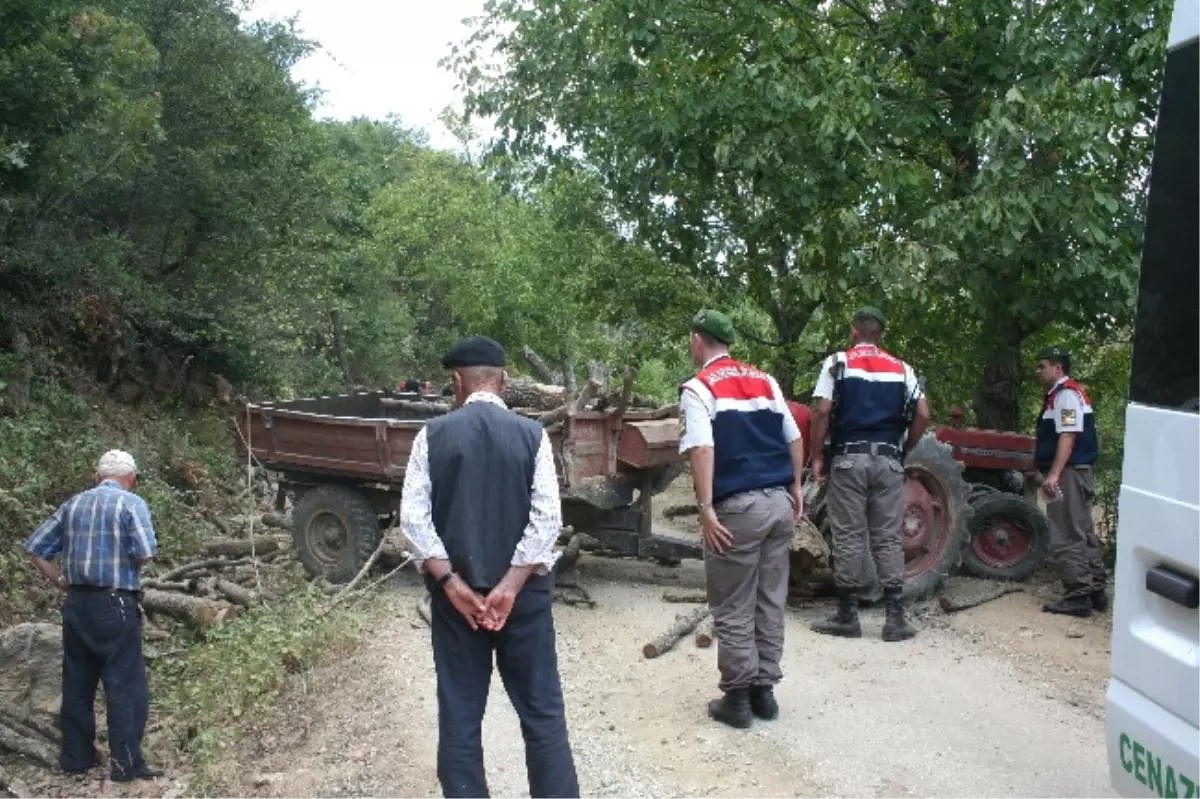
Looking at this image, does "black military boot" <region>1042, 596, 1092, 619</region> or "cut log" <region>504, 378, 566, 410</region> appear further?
"cut log" <region>504, 378, 566, 410</region>

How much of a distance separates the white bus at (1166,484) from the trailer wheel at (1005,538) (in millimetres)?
6168

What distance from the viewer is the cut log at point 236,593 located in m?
8.84

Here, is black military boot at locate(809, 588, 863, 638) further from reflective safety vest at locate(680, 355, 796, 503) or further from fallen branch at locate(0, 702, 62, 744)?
fallen branch at locate(0, 702, 62, 744)

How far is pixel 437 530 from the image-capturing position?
4203 mm

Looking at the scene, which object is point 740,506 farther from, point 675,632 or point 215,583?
point 215,583

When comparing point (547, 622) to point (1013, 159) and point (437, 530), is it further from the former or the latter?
point (1013, 159)

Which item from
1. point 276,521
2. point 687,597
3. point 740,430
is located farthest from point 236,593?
point 740,430

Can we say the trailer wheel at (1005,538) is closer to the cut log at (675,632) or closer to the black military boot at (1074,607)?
the black military boot at (1074,607)

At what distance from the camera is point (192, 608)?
27.9 feet

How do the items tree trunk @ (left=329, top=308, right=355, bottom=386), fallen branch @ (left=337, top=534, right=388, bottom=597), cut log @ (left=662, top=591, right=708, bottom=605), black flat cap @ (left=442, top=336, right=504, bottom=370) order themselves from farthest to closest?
1. tree trunk @ (left=329, top=308, right=355, bottom=386)
2. cut log @ (left=662, top=591, right=708, bottom=605)
3. fallen branch @ (left=337, top=534, right=388, bottom=597)
4. black flat cap @ (left=442, top=336, right=504, bottom=370)

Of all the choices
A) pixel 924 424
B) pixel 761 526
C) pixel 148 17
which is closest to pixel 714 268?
pixel 924 424

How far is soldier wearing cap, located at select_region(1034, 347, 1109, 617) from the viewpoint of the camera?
791cm

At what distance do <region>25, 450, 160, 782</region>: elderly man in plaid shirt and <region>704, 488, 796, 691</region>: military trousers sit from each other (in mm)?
3090

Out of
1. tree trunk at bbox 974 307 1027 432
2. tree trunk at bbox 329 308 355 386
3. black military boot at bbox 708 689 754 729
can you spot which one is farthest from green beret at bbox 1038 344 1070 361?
tree trunk at bbox 329 308 355 386
